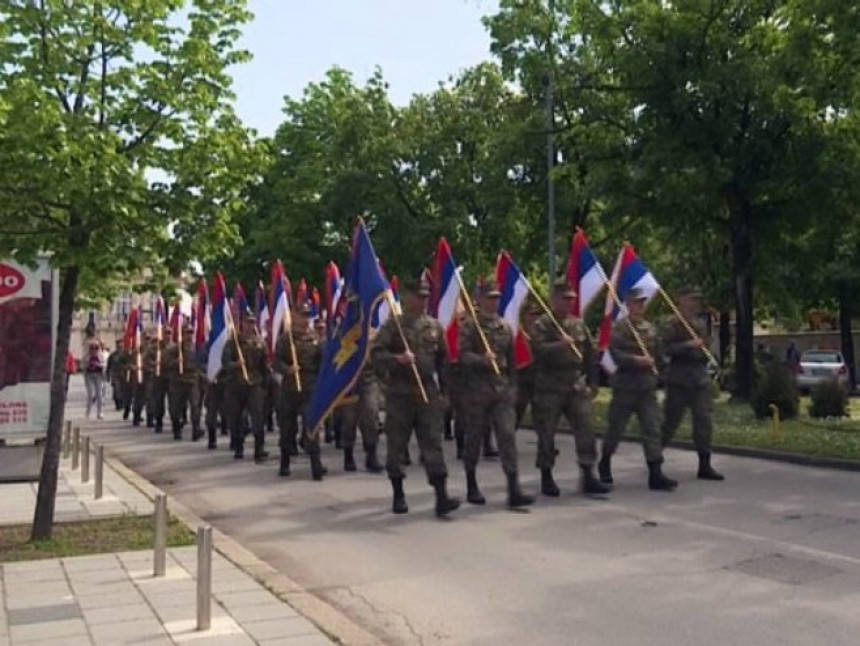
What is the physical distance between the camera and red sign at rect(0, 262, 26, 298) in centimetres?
1191

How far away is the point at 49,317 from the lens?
474 inches

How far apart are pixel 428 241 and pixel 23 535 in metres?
22.0

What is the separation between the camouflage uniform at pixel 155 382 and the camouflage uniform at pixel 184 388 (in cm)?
64

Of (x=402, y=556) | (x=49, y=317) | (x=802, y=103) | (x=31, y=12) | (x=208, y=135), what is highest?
(x=802, y=103)

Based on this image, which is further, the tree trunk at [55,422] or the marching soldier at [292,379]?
the marching soldier at [292,379]

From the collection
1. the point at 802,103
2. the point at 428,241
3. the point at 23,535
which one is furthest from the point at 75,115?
the point at 428,241

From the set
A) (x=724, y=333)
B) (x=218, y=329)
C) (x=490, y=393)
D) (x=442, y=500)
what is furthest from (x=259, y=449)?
(x=724, y=333)

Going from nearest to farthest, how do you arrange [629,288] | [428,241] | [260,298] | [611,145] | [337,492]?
[337,492] → [629,288] → [260,298] → [611,145] → [428,241]

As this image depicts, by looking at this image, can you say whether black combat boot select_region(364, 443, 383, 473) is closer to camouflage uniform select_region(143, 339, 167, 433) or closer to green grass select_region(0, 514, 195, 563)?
green grass select_region(0, 514, 195, 563)

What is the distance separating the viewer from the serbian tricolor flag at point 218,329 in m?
15.7

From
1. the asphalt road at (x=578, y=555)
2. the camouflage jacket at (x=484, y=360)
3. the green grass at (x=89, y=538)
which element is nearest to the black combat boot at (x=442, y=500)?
the asphalt road at (x=578, y=555)

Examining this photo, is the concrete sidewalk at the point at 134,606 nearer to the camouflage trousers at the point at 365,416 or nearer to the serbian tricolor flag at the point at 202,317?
the camouflage trousers at the point at 365,416

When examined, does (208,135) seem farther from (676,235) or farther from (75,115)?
(676,235)

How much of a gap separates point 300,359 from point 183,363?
6540 mm
